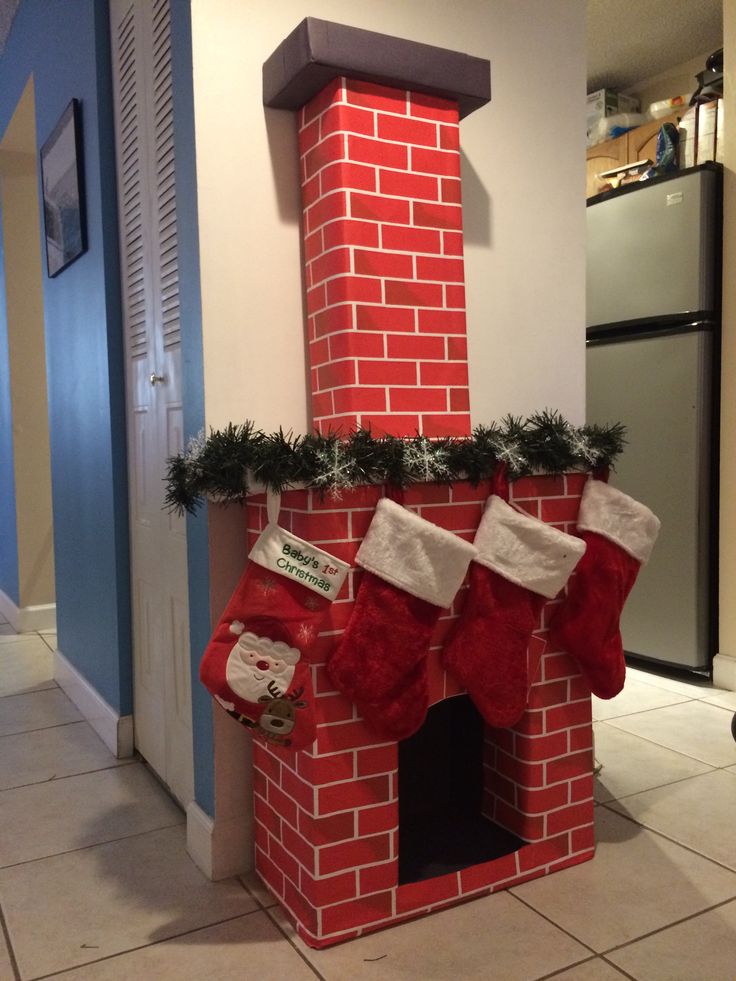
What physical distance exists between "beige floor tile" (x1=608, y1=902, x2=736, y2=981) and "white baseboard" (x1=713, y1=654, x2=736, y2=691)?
1.46m

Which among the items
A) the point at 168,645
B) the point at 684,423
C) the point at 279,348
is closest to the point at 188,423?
the point at 279,348

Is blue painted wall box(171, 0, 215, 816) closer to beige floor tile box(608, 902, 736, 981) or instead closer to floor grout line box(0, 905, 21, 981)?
floor grout line box(0, 905, 21, 981)

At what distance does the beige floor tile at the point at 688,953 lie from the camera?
141 cm

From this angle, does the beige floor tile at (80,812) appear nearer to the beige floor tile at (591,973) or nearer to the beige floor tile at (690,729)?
the beige floor tile at (591,973)

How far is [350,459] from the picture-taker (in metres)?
1.45

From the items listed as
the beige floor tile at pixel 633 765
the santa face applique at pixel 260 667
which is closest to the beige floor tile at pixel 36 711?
the santa face applique at pixel 260 667

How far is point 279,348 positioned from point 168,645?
2.76 ft

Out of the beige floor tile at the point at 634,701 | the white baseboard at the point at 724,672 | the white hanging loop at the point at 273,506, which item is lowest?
the beige floor tile at the point at 634,701

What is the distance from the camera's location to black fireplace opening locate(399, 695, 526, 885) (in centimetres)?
177

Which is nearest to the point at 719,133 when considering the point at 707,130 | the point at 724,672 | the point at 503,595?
the point at 707,130

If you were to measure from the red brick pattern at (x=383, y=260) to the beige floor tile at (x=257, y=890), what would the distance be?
0.94 meters

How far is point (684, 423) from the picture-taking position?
2967mm

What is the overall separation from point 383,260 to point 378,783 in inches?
38.9

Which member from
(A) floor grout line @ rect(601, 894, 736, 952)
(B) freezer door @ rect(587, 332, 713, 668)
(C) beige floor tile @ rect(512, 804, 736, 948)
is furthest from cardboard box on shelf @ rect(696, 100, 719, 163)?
(A) floor grout line @ rect(601, 894, 736, 952)
